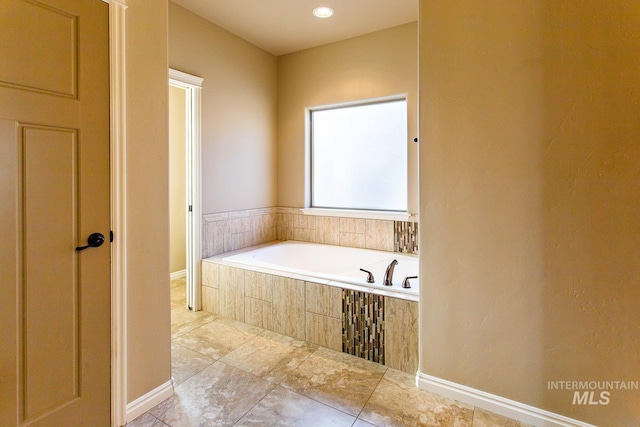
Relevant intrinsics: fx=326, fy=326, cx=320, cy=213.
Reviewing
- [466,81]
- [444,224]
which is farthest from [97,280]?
[466,81]

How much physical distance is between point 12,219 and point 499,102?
2.17 m

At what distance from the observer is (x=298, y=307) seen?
249cm

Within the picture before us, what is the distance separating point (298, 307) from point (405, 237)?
1.36 metres

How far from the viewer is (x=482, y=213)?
1674 mm

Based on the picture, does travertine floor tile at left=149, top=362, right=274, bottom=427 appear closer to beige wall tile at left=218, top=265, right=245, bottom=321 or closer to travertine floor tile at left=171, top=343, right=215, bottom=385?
travertine floor tile at left=171, top=343, right=215, bottom=385

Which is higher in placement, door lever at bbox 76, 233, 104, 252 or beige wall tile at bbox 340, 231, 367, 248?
door lever at bbox 76, 233, 104, 252

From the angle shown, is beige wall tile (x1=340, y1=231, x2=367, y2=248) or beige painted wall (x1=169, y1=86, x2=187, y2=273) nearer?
beige wall tile (x1=340, y1=231, x2=367, y2=248)

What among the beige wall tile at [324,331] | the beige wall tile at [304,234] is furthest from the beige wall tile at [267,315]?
the beige wall tile at [304,234]

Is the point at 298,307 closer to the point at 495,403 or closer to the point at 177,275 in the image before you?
the point at 495,403

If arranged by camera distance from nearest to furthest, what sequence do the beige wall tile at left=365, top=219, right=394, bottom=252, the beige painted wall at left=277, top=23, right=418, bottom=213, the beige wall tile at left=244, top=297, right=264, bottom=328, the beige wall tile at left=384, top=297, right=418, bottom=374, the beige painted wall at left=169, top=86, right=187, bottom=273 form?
the beige wall tile at left=384, top=297, right=418, bottom=374 → the beige wall tile at left=244, top=297, right=264, bottom=328 → the beige painted wall at left=277, top=23, right=418, bottom=213 → the beige wall tile at left=365, top=219, right=394, bottom=252 → the beige painted wall at left=169, top=86, right=187, bottom=273

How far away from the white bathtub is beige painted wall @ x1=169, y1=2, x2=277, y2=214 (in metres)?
0.60

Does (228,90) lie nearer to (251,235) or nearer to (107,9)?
(251,235)

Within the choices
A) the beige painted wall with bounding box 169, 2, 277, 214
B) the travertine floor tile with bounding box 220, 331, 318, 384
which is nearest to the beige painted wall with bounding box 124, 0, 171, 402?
the travertine floor tile with bounding box 220, 331, 318, 384

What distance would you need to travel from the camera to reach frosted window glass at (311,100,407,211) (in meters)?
3.38
